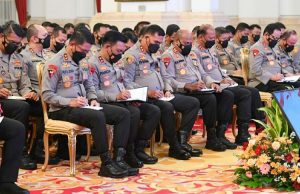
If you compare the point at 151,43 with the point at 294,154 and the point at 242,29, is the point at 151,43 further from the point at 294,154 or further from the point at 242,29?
the point at 242,29

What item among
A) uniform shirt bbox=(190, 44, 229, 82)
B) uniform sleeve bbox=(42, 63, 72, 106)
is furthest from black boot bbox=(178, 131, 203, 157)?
uniform sleeve bbox=(42, 63, 72, 106)

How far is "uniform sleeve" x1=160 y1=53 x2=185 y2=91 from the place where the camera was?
7.57 m

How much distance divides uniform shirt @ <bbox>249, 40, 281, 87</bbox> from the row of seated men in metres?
0.01

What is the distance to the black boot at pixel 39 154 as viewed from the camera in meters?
6.94

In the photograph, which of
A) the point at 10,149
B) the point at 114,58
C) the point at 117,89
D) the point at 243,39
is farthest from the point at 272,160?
the point at 243,39

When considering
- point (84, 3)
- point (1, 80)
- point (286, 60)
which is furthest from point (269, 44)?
point (84, 3)

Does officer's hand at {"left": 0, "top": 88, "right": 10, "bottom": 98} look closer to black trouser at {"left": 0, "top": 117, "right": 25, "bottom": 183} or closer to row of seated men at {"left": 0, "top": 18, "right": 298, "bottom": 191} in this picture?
row of seated men at {"left": 0, "top": 18, "right": 298, "bottom": 191}

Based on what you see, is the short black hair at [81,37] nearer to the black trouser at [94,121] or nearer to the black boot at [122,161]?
the black trouser at [94,121]

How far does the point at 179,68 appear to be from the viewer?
25.3ft

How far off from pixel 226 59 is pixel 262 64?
70 cm

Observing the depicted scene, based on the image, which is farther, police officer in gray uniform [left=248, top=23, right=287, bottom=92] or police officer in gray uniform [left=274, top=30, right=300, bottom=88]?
police officer in gray uniform [left=274, top=30, right=300, bottom=88]

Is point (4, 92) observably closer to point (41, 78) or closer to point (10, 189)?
point (41, 78)

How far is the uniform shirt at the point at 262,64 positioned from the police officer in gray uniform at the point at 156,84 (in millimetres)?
1441

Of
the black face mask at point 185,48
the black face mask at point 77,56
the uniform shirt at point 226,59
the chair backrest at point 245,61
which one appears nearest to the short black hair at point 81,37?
the black face mask at point 77,56
